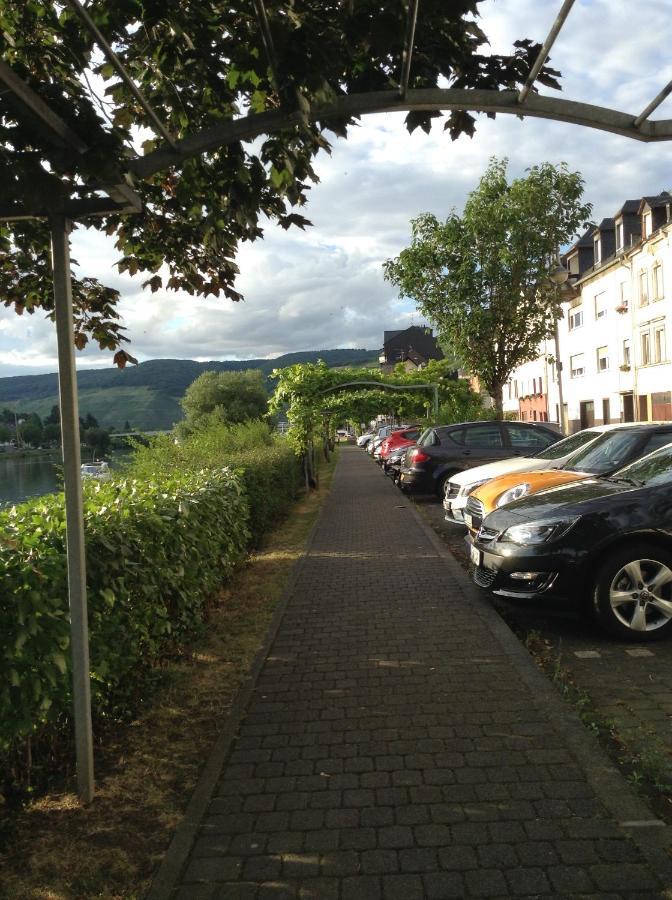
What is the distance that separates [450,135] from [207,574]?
13.0 feet

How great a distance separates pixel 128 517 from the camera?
4.76 metres

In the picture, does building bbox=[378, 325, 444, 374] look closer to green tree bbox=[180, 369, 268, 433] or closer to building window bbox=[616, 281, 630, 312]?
green tree bbox=[180, 369, 268, 433]

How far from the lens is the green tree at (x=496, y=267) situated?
898 inches

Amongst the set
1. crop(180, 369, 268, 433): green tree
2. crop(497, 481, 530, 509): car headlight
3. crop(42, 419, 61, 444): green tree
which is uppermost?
crop(180, 369, 268, 433): green tree

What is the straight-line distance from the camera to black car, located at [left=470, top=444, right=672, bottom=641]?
5.69 m

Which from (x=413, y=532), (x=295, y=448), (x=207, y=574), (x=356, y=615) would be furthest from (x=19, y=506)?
(x=295, y=448)

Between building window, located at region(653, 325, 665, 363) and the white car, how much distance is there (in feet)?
71.6

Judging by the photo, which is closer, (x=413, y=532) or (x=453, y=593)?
(x=453, y=593)

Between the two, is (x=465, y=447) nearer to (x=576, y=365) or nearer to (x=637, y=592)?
(x=637, y=592)

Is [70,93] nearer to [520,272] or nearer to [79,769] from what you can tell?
[79,769]

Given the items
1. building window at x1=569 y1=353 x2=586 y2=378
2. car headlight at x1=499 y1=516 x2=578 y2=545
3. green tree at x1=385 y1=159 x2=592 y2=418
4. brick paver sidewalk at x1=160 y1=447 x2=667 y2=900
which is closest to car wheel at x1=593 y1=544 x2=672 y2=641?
car headlight at x1=499 y1=516 x2=578 y2=545

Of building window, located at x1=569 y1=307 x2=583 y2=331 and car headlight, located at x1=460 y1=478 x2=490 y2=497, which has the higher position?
building window, located at x1=569 y1=307 x2=583 y2=331

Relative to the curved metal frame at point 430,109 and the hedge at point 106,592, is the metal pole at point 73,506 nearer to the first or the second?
the hedge at point 106,592

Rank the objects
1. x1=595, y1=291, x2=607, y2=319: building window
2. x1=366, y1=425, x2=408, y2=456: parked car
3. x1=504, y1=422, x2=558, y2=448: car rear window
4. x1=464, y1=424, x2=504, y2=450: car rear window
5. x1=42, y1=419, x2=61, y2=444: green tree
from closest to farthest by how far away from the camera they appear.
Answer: x1=42, y1=419, x2=61, y2=444: green tree → x1=504, y1=422, x2=558, y2=448: car rear window → x1=464, y1=424, x2=504, y2=450: car rear window → x1=366, y1=425, x2=408, y2=456: parked car → x1=595, y1=291, x2=607, y2=319: building window
